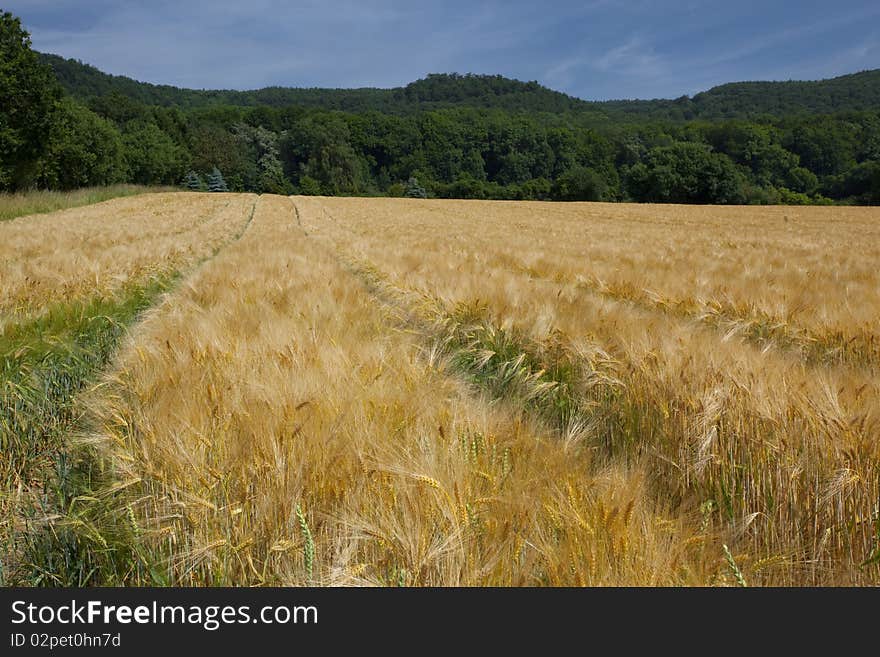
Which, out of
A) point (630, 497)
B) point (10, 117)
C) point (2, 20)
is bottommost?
point (630, 497)

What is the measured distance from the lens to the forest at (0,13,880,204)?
108 ft

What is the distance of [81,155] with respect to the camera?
38375 mm

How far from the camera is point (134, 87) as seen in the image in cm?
11994

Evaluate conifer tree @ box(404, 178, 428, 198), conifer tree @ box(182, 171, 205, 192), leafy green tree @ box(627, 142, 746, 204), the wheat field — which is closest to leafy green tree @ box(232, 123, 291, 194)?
conifer tree @ box(182, 171, 205, 192)

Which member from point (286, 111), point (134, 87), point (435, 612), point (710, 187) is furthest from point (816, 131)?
point (134, 87)

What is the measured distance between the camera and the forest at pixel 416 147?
33.0 m

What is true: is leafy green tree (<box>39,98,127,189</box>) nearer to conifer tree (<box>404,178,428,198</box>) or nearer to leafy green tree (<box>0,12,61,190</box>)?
leafy green tree (<box>0,12,61,190</box>)

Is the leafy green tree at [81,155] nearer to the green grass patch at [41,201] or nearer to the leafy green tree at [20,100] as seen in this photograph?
the green grass patch at [41,201]

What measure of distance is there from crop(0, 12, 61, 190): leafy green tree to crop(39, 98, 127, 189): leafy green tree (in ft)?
12.4

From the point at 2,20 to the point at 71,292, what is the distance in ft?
100

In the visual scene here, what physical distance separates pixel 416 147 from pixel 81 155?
73.4 m

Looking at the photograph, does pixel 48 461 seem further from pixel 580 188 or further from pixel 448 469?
pixel 580 188

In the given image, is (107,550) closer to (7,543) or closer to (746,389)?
(7,543)

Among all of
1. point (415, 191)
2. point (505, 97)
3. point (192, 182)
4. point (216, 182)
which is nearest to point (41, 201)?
point (192, 182)
